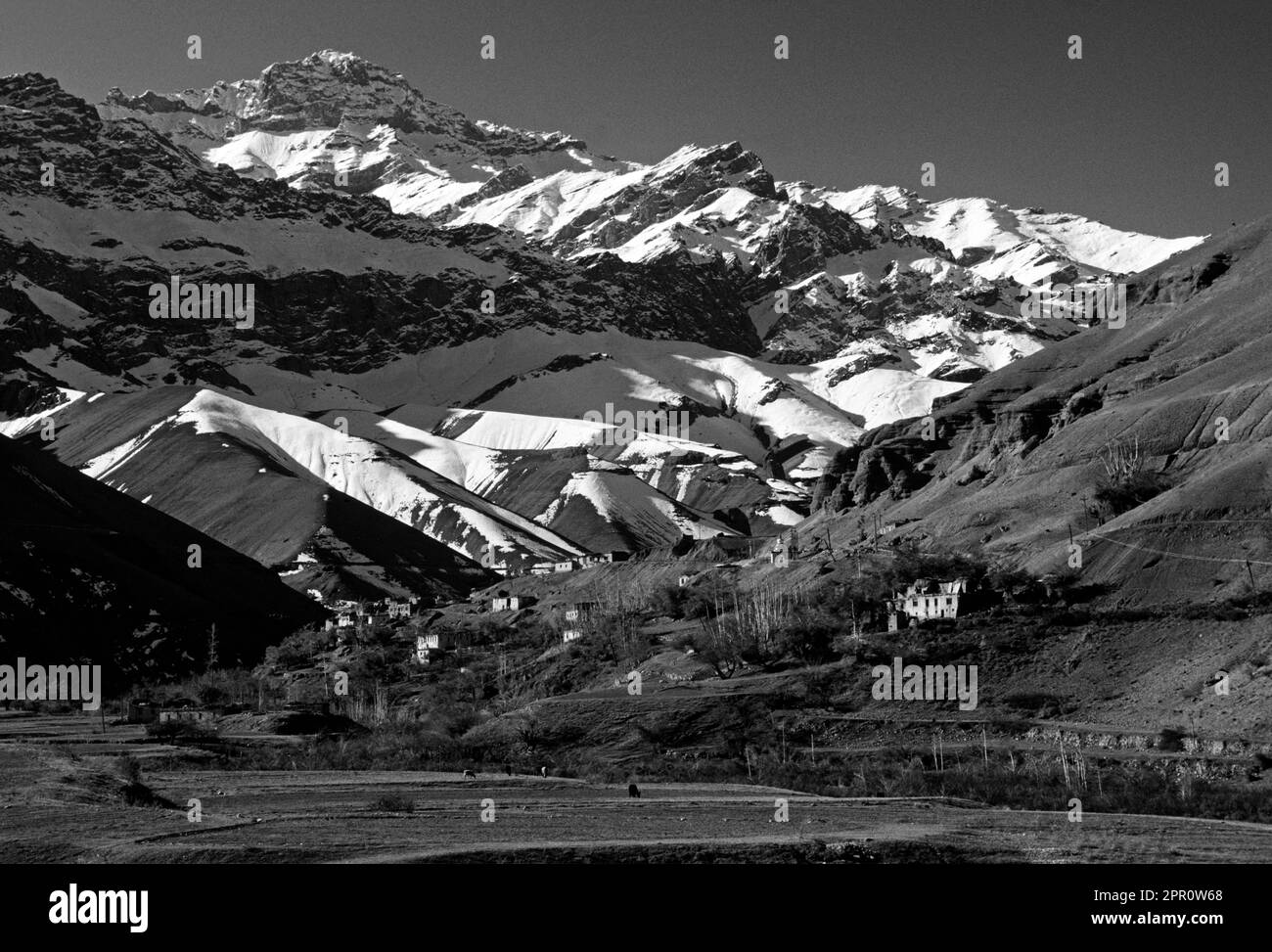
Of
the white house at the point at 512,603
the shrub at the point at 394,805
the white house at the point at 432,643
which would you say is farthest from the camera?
the white house at the point at 512,603

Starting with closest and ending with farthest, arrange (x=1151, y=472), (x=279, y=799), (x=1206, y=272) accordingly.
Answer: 1. (x=279, y=799)
2. (x=1151, y=472)
3. (x=1206, y=272)

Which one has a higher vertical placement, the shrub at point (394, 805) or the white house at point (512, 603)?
the white house at point (512, 603)

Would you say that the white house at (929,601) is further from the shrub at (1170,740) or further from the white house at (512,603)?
the white house at (512,603)

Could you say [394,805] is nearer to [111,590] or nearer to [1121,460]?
[1121,460]

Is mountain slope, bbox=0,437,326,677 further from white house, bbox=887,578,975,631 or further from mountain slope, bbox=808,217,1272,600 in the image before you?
white house, bbox=887,578,975,631

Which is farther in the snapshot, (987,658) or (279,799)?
(987,658)

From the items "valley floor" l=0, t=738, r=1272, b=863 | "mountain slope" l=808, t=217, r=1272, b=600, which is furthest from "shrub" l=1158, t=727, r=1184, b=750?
"mountain slope" l=808, t=217, r=1272, b=600

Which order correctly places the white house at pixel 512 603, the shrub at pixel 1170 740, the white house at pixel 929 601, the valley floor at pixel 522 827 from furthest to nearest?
the white house at pixel 512 603 < the white house at pixel 929 601 < the shrub at pixel 1170 740 < the valley floor at pixel 522 827

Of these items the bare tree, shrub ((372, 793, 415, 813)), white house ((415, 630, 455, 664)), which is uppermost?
the bare tree

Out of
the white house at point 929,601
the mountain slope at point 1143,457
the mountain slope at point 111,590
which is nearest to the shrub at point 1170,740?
the mountain slope at point 1143,457
